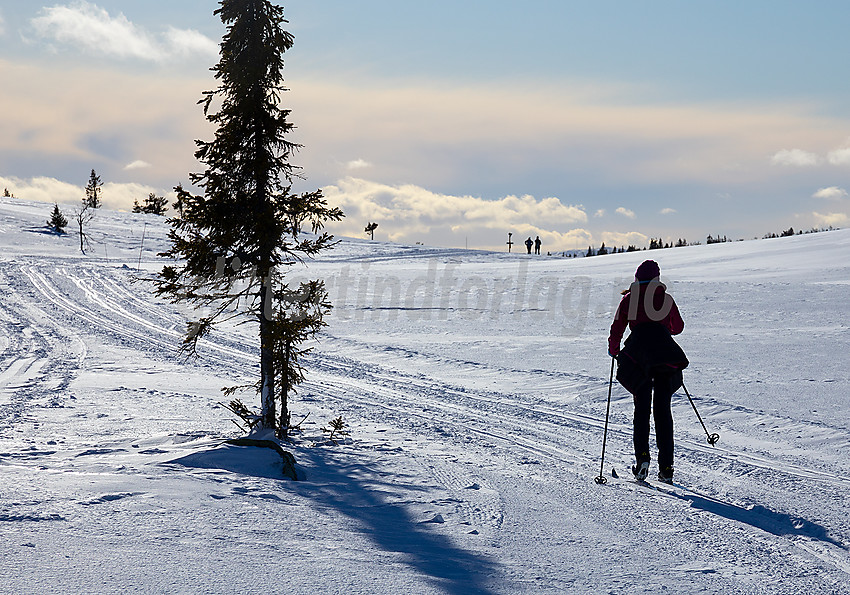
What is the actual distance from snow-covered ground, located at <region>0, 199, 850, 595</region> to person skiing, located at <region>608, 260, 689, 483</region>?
415 mm

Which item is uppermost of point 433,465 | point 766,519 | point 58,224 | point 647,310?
point 58,224

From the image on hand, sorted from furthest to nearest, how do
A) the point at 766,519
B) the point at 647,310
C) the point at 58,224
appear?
the point at 58,224, the point at 647,310, the point at 766,519

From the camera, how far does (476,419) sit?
848 centimetres

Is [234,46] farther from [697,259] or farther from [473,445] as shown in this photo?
[697,259]

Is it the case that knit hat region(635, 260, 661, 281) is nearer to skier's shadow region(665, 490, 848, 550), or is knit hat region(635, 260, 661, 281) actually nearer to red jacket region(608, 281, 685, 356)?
red jacket region(608, 281, 685, 356)

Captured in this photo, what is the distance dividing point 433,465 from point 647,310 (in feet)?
8.59

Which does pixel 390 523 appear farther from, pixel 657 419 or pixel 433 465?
pixel 657 419

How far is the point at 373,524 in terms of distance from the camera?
15.2 feet

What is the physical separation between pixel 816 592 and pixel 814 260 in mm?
21987

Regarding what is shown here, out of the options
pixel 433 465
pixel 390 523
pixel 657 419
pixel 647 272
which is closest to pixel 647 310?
pixel 647 272

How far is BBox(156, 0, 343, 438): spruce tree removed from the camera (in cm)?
720

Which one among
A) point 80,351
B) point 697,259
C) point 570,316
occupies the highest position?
point 697,259

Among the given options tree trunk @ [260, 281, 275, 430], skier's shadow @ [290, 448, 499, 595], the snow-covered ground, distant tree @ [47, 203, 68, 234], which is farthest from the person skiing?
distant tree @ [47, 203, 68, 234]

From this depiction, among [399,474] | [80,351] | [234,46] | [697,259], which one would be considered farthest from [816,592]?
[697,259]
